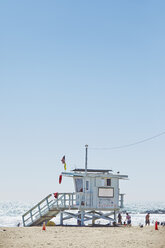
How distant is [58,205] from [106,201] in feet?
13.9

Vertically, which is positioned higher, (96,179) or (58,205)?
(96,179)

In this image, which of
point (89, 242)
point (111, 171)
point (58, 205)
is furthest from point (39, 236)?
point (111, 171)

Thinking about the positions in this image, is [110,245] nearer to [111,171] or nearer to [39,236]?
[39,236]

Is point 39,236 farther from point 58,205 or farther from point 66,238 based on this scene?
point 58,205

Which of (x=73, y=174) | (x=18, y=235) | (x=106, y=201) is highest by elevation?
(x=73, y=174)

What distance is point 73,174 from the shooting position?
34.4 meters

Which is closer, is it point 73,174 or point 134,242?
point 134,242

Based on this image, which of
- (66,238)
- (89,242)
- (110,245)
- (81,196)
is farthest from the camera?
(81,196)

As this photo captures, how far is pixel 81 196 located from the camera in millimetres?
33375

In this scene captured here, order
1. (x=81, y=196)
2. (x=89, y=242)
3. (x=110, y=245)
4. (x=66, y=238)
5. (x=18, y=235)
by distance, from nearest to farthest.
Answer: (x=110, y=245) < (x=89, y=242) < (x=66, y=238) < (x=18, y=235) < (x=81, y=196)

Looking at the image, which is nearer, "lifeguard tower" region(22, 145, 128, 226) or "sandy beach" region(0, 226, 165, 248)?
"sandy beach" region(0, 226, 165, 248)

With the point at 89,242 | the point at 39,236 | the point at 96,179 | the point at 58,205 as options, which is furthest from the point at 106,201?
the point at 89,242

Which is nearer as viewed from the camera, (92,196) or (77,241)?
(77,241)

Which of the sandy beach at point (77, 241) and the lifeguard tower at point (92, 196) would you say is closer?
the sandy beach at point (77, 241)
